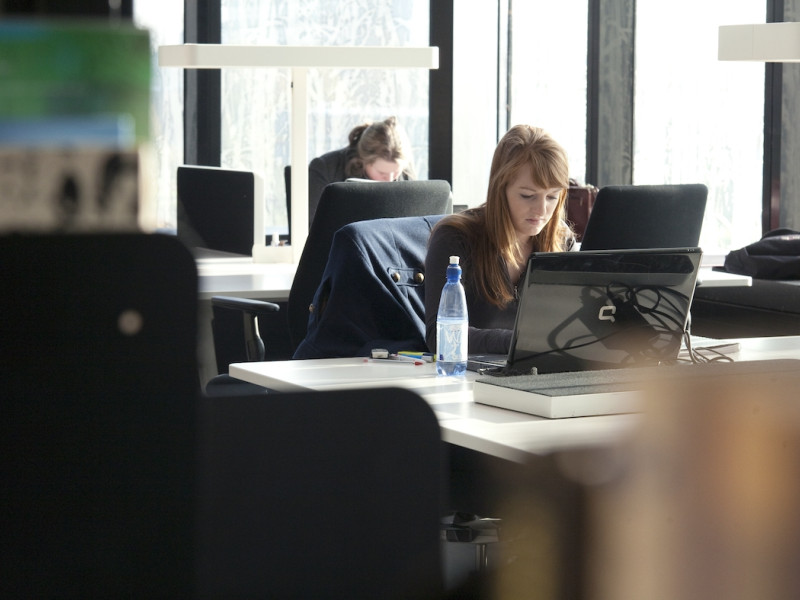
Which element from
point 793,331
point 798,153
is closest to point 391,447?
point 793,331

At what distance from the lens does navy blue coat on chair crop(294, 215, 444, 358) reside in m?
2.63

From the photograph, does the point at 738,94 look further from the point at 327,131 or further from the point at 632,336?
the point at 632,336

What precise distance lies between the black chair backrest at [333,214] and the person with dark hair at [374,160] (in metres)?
1.62

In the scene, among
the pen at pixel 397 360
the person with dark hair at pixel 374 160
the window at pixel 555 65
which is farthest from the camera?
the window at pixel 555 65

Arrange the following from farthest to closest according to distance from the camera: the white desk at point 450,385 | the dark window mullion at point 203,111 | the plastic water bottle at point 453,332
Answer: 1. the dark window mullion at point 203,111
2. the plastic water bottle at point 453,332
3. the white desk at point 450,385

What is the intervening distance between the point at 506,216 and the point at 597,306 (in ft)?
2.38

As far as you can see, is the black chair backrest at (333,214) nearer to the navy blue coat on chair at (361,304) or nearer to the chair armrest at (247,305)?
the chair armrest at (247,305)

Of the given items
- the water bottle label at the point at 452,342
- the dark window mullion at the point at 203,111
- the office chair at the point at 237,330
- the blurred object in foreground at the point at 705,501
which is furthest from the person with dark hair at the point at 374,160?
the blurred object in foreground at the point at 705,501

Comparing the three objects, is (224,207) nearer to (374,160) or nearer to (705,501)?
(374,160)

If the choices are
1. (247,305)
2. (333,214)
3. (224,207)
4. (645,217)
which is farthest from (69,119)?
(224,207)

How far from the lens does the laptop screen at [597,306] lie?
76.5 inches

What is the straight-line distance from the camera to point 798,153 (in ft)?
20.1

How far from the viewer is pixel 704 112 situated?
254 inches

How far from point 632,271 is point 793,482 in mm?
1641
